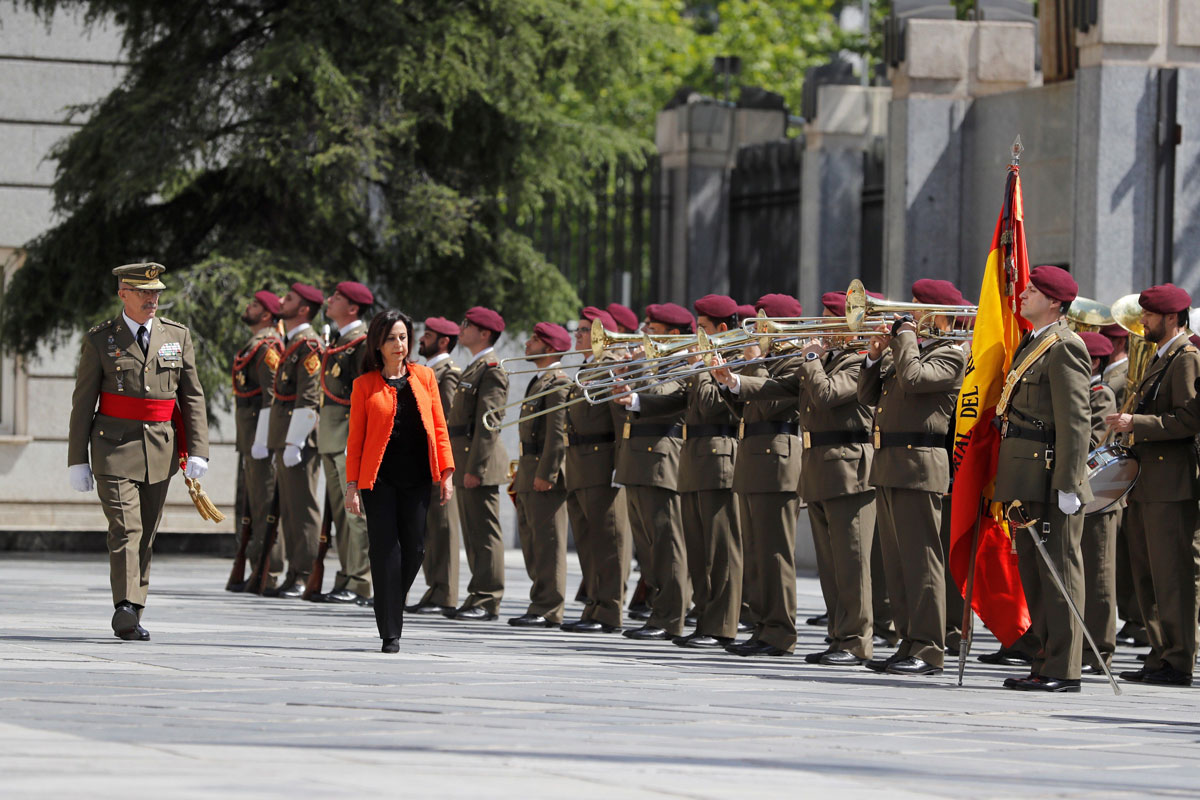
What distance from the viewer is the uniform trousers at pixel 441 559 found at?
13.3m

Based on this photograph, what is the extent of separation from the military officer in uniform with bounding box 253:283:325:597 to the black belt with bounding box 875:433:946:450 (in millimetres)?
5181

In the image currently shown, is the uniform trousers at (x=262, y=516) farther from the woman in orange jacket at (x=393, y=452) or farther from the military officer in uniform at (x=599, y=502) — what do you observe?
the woman in orange jacket at (x=393, y=452)

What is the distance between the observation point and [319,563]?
45.8ft

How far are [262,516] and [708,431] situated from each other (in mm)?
4524

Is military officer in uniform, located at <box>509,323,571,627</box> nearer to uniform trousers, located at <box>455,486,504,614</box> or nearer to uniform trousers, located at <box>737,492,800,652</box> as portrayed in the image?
uniform trousers, located at <box>455,486,504,614</box>

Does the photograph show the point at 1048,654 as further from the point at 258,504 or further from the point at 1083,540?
the point at 258,504

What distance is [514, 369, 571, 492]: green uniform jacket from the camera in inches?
508

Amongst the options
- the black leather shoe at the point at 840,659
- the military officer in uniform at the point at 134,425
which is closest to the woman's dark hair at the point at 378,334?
the military officer in uniform at the point at 134,425

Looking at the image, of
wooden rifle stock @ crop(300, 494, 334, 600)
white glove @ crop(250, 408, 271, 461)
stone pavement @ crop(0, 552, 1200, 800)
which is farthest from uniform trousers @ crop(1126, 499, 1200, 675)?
white glove @ crop(250, 408, 271, 461)

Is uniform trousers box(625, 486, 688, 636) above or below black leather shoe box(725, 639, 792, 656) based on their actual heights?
above

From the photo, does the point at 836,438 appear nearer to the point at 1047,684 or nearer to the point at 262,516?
the point at 1047,684

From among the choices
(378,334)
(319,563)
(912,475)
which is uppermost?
(378,334)

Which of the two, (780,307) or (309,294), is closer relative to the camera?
(780,307)

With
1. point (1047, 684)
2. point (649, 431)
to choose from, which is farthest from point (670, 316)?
point (1047, 684)
